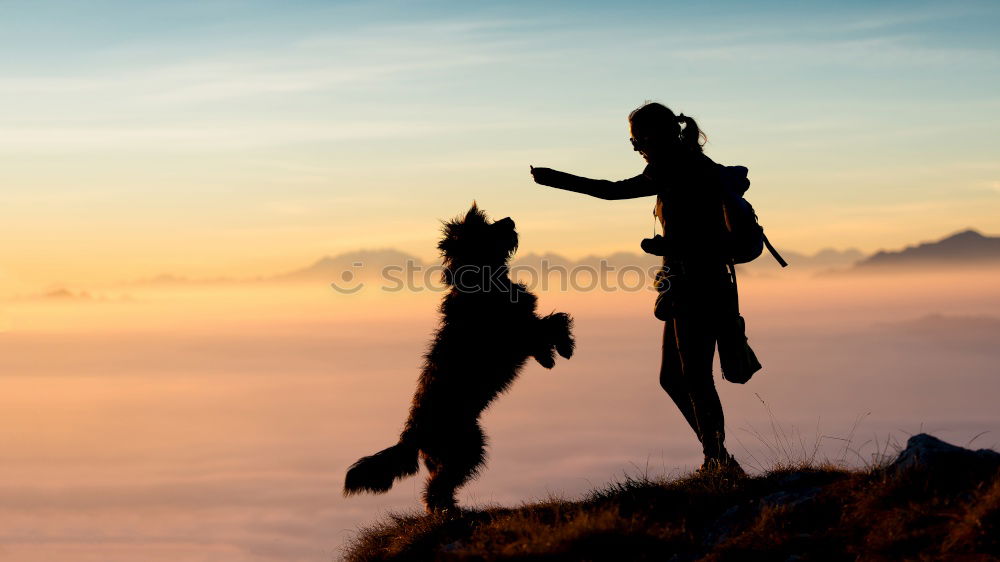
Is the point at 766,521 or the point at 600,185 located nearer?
the point at 766,521

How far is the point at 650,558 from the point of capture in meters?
6.89

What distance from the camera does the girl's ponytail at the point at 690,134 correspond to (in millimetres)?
8320

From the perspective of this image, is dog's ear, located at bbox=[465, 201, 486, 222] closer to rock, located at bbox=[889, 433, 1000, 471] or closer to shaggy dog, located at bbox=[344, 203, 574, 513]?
shaggy dog, located at bbox=[344, 203, 574, 513]

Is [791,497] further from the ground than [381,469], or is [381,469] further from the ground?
[381,469]

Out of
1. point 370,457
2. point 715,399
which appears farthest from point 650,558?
point 370,457

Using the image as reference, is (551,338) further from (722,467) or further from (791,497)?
(791,497)

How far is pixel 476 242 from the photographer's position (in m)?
9.63

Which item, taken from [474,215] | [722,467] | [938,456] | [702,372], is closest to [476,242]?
[474,215]

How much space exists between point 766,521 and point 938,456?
136cm

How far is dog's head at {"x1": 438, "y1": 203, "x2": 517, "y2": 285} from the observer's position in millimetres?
9641

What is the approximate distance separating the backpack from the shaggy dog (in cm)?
218

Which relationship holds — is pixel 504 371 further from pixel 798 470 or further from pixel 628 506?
pixel 798 470

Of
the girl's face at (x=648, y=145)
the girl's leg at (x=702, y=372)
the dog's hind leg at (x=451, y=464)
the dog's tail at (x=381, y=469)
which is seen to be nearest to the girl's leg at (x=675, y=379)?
the girl's leg at (x=702, y=372)

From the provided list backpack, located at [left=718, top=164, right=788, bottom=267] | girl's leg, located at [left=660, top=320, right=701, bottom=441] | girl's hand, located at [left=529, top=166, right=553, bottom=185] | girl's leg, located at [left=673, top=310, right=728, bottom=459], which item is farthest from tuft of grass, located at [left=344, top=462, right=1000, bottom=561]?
girl's hand, located at [left=529, top=166, right=553, bottom=185]
